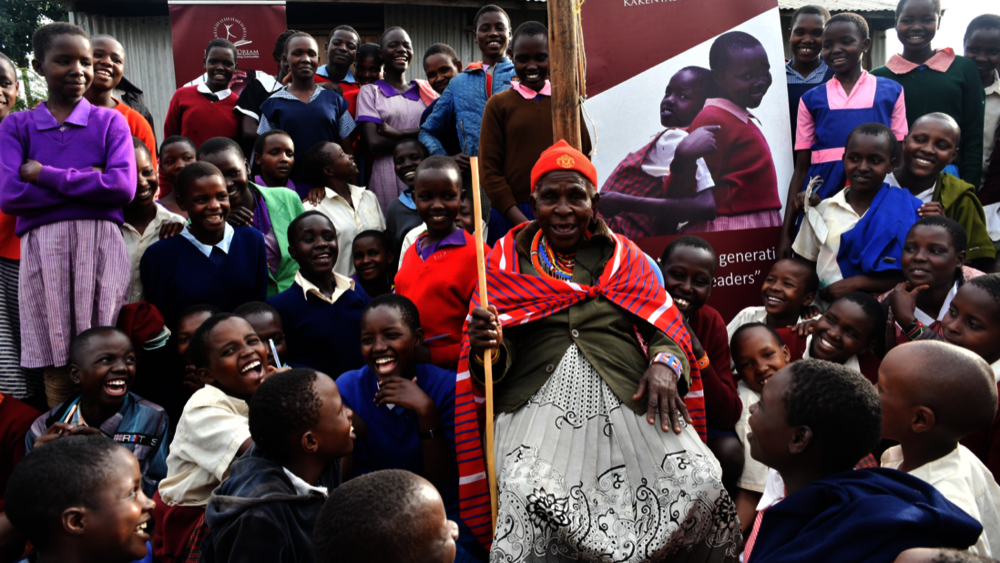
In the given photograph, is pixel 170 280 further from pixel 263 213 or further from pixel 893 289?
pixel 893 289

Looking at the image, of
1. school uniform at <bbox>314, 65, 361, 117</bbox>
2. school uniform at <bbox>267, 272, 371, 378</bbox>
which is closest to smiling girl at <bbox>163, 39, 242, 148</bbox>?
school uniform at <bbox>314, 65, 361, 117</bbox>

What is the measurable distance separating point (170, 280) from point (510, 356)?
213cm

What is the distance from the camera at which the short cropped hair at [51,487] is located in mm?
2250

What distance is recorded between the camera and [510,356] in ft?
10.3

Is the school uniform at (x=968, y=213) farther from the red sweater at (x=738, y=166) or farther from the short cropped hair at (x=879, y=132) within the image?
the red sweater at (x=738, y=166)

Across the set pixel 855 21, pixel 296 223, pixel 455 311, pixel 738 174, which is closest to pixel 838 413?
pixel 455 311

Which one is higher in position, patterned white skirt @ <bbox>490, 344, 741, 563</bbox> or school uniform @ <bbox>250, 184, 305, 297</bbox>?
school uniform @ <bbox>250, 184, 305, 297</bbox>

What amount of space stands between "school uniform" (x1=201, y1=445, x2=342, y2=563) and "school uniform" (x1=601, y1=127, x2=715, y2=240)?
2.97 meters

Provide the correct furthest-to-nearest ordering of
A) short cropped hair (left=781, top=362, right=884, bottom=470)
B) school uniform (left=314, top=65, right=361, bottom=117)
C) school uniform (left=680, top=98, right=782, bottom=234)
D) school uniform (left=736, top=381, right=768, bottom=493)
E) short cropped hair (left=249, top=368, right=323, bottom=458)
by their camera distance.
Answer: school uniform (left=314, top=65, right=361, bottom=117) < school uniform (left=680, top=98, right=782, bottom=234) < school uniform (left=736, top=381, right=768, bottom=493) < short cropped hair (left=249, top=368, right=323, bottom=458) < short cropped hair (left=781, top=362, right=884, bottom=470)

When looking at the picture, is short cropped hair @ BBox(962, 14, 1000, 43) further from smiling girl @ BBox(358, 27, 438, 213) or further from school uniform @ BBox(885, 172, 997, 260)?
smiling girl @ BBox(358, 27, 438, 213)

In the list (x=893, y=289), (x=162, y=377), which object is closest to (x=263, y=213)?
(x=162, y=377)

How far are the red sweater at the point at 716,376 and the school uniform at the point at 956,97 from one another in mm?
2532

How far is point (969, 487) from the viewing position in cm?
241

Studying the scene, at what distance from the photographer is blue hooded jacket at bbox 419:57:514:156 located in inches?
216
